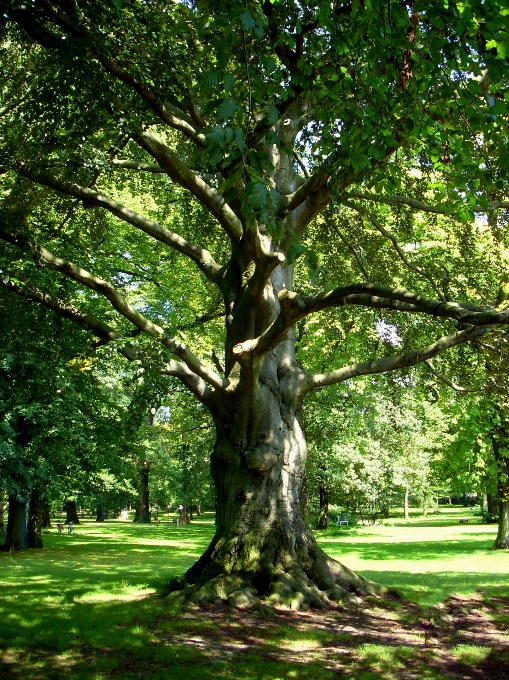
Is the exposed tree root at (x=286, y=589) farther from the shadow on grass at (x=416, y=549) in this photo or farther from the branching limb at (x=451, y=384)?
the shadow on grass at (x=416, y=549)

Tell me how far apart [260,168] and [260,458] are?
6577 millimetres

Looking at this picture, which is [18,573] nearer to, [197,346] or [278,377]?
[278,377]

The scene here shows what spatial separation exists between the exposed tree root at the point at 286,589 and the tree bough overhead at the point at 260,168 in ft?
0.11

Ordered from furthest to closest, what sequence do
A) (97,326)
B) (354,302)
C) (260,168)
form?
1. (97,326)
2. (354,302)
3. (260,168)

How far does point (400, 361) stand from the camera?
9.69 meters

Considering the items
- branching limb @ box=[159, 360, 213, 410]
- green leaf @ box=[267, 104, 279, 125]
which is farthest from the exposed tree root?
green leaf @ box=[267, 104, 279, 125]

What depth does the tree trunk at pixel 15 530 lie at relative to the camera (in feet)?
71.8

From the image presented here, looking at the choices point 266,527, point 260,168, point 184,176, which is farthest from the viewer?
point 266,527

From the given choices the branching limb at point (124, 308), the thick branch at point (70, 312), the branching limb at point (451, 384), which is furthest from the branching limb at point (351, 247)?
the thick branch at point (70, 312)

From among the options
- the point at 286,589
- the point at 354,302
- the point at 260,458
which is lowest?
the point at 286,589

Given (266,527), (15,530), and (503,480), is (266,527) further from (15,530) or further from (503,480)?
(15,530)

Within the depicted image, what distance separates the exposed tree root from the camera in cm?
883

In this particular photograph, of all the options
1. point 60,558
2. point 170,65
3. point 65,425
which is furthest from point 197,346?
point 170,65

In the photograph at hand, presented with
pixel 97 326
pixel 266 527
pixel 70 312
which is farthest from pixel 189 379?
pixel 266 527
